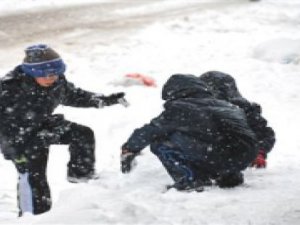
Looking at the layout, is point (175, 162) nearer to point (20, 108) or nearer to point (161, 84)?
point (20, 108)

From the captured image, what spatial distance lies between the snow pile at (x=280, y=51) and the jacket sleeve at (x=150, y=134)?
19.1 ft

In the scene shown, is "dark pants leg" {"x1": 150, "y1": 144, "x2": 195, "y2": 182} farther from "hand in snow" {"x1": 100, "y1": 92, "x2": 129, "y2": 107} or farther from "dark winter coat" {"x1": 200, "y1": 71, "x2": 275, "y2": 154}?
"hand in snow" {"x1": 100, "y1": 92, "x2": 129, "y2": 107}

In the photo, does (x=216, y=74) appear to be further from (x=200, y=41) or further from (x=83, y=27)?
(x=83, y=27)

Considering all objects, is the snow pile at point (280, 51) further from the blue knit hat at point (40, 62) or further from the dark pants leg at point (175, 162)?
the blue knit hat at point (40, 62)

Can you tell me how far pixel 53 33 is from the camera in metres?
12.6

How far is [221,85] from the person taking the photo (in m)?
4.91

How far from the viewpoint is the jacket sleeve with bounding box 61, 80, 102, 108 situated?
4.97m

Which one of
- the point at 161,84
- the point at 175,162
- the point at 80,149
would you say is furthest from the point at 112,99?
the point at 161,84

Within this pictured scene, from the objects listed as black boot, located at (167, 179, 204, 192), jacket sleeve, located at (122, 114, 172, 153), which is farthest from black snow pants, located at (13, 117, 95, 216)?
black boot, located at (167, 179, 204, 192)

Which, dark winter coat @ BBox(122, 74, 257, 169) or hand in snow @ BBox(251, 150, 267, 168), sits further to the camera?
hand in snow @ BBox(251, 150, 267, 168)

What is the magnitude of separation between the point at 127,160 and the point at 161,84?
4247 millimetres

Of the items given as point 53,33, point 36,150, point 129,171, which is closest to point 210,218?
point 129,171

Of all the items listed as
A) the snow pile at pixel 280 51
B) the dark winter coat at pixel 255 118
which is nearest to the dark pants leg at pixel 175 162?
the dark winter coat at pixel 255 118

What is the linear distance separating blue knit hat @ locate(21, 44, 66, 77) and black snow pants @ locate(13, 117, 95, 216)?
1.57ft
